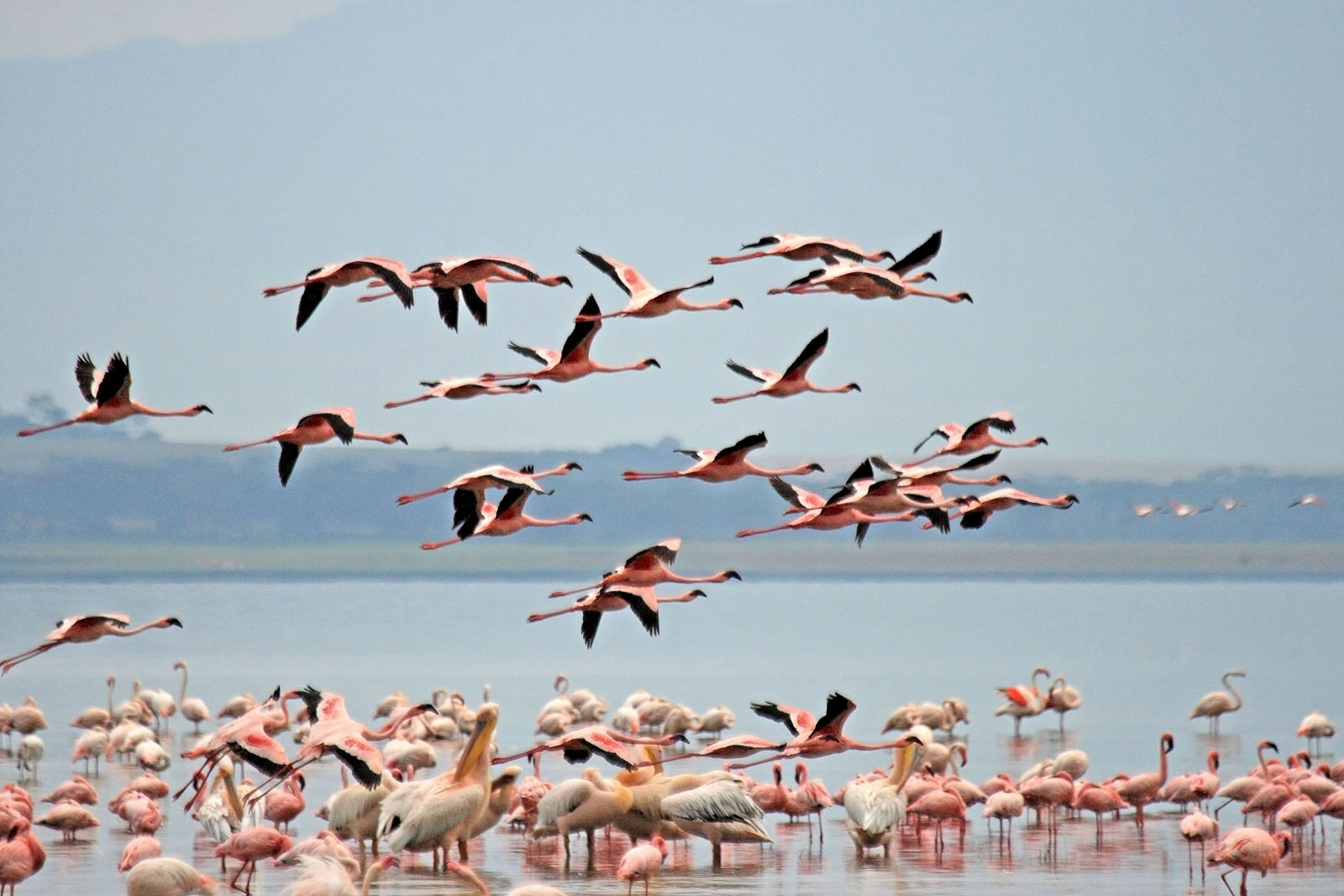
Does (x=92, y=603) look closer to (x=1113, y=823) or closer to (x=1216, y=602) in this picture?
(x=1216, y=602)

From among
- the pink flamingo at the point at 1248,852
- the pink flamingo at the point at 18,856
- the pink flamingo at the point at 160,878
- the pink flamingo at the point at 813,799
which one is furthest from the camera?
the pink flamingo at the point at 813,799

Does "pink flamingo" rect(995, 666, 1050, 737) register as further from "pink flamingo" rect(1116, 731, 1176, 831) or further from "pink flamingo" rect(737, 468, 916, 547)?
"pink flamingo" rect(737, 468, 916, 547)

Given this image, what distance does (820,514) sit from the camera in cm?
1185

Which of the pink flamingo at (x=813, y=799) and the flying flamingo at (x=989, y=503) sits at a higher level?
the flying flamingo at (x=989, y=503)

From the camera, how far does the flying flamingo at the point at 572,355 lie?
1194cm

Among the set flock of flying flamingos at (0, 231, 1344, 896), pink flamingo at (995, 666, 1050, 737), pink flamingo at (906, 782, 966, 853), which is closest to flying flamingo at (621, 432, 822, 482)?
flock of flying flamingos at (0, 231, 1344, 896)

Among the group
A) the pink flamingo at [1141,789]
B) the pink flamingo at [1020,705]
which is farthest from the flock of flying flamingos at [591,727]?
the pink flamingo at [1020,705]

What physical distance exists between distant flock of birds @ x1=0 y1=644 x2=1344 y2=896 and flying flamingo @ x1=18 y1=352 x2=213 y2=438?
1.27 meters

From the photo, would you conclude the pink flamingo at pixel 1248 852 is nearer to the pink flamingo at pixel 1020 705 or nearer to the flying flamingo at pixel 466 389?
the flying flamingo at pixel 466 389

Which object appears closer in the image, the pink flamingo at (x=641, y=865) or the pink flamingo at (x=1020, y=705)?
the pink flamingo at (x=641, y=865)

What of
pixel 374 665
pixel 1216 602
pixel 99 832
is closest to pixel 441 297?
pixel 99 832

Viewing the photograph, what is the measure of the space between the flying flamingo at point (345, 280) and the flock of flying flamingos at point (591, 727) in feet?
0.05

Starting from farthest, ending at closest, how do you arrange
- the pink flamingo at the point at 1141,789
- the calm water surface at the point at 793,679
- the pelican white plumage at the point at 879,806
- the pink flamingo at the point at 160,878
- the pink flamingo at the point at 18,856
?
the pink flamingo at the point at 1141,789
the pelican white plumage at the point at 879,806
the calm water surface at the point at 793,679
the pink flamingo at the point at 18,856
the pink flamingo at the point at 160,878

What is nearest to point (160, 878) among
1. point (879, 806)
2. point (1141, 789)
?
point (879, 806)
